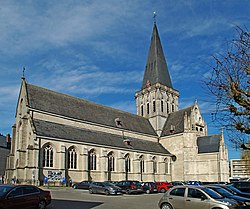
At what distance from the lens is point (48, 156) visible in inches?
1277

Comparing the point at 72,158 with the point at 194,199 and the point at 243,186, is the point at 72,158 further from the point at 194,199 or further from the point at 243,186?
the point at 194,199

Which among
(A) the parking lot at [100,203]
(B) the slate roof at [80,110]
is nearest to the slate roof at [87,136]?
(B) the slate roof at [80,110]

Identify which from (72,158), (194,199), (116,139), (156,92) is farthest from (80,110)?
(194,199)

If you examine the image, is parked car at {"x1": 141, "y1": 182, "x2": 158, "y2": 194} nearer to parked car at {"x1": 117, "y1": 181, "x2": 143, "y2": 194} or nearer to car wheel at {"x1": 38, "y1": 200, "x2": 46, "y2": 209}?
parked car at {"x1": 117, "y1": 181, "x2": 143, "y2": 194}

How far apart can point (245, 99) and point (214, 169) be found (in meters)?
35.3

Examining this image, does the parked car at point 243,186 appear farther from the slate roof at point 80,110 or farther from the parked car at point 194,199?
the slate roof at point 80,110

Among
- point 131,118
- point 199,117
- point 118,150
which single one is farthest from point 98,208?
point 199,117

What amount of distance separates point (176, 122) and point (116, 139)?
540 inches

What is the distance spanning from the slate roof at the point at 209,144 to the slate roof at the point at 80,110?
28.6 ft

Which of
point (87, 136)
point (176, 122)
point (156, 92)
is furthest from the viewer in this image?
point (156, 92)

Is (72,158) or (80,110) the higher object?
(80,110)

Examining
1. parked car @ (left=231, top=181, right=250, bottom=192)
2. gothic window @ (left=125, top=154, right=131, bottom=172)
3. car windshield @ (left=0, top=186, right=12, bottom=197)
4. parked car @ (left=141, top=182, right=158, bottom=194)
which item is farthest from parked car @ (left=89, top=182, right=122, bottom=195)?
gothic window @ (left=125, top=154, right=131, bottom=172)

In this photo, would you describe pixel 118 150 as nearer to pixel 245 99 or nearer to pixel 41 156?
pixel 41 156

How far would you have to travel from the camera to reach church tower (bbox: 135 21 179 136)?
53.9 metres
